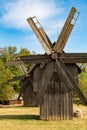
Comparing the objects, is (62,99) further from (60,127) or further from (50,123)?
(60,127)

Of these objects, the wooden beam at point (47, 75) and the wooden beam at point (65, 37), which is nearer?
the wooden beam at point (47, 75)

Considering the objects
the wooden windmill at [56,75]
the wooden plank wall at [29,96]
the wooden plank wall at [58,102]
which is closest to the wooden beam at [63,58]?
the wooden windmill at [56,75]

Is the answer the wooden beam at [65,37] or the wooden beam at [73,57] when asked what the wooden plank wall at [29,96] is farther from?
the wooden beam at [73,57]

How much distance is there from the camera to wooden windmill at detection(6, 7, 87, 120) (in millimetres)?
27594

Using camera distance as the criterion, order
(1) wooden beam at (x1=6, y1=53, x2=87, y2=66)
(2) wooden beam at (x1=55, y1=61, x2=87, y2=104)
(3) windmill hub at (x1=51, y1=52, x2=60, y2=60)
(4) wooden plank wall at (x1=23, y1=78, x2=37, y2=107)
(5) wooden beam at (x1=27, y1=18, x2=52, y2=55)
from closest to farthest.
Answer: (2) wooden beam at (x1=55, y1=61, x2=87, y2=104)
(1) wooden beam at (x1=6, y1=53, x2=87, y2=66)
(3) windmill hub at (x1=51, y1=52, x2=60, y2=60)
(5) wooden beam at (x1=27, y1=18, x2=52, y2=55)
(4) wooden plank wall at (x1=23, y1=78, x2=37, y2=107)

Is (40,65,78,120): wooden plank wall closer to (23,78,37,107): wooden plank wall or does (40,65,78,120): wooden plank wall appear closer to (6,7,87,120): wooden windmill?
(6,7,87,120): wooden windmill

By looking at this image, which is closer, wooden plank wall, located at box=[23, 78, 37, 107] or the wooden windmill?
the wooden windmill

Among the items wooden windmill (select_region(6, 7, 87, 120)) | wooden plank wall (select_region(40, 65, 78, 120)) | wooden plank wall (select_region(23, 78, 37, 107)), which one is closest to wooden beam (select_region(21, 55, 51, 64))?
wooden windmill (select_region(6, 7, 87, 120))

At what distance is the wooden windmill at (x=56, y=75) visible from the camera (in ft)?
90.5

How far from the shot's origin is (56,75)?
93.2 feet

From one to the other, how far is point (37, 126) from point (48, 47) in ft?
22.5

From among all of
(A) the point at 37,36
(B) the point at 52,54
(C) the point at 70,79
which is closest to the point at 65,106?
(C) the point at 70,79

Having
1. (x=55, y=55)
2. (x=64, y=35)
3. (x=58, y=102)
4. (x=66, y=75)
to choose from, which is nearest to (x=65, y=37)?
(x=64, y=35)

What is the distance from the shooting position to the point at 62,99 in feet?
94.2
